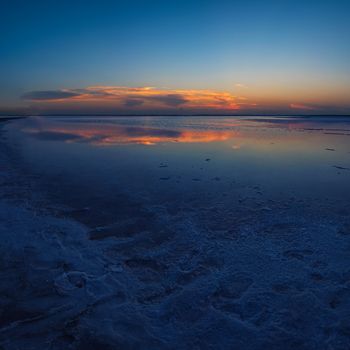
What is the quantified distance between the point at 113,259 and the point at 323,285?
294cm

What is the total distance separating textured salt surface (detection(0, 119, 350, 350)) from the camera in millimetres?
2879

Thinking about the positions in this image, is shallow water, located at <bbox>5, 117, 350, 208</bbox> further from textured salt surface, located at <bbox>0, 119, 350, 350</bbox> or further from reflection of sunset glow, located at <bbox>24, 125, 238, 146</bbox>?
reflection of sunset glow, located at <bbox>24, 125, 238, 146</bbox>

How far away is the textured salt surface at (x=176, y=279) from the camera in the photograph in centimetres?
288

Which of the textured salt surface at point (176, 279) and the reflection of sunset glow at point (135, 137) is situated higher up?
the reflection of sunset glow at point (135, 137)

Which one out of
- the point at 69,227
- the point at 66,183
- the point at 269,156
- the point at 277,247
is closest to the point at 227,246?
the point at 277,247

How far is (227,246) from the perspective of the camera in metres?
4.74

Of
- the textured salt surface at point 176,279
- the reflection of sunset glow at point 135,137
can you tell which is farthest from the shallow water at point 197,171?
the reflection of sunset glow at point 135,137

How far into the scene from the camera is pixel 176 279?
383 cm

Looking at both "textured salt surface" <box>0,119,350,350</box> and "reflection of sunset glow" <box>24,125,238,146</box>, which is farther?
"reflection of sunset glow" <box>24,125,238,146</box>

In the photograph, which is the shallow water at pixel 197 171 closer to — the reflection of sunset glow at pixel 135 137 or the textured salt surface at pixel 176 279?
the textured salt surface at pixel 176 279

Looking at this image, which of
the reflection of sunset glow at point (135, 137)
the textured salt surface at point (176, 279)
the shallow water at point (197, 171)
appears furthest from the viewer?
the reflection of sunset glow at point (135, 137)

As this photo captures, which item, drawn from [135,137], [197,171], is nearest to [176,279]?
[197,171]

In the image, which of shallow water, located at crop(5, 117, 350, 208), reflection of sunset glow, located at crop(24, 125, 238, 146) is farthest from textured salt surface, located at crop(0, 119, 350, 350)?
reflection of sunset glow, located at crop(24, 125, 238, 146)

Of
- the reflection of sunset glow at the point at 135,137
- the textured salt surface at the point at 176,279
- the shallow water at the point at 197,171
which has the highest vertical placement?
the reflection of sunset glow at the point at 135,137
